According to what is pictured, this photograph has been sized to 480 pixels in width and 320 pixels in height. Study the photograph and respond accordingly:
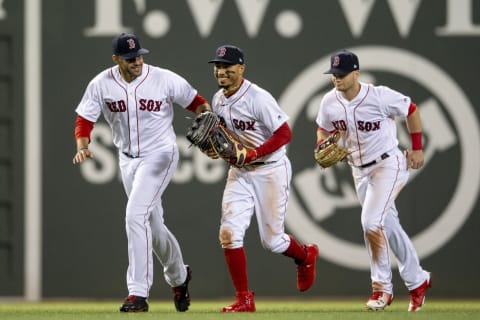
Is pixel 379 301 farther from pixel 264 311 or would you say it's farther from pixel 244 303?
pixel 244 303

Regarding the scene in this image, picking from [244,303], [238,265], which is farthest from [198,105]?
[244,303]

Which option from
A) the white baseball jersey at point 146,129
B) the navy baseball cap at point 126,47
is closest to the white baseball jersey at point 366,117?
the white baseball jersey at point 146,129

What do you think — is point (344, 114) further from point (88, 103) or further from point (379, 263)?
Answer: point (88, 103)

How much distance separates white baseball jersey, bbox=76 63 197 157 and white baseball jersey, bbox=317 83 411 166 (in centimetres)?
110

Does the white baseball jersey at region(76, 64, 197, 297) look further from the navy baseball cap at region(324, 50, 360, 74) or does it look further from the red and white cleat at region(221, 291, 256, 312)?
the navy baseball cap at region(324, 50, 360, 74)

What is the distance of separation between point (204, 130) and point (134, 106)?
1.84 ft

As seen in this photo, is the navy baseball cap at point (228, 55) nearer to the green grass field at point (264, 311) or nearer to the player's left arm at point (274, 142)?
the player's left arm at point (274, 142)

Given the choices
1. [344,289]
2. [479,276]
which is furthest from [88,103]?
[479,276]

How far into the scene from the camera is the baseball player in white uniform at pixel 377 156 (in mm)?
8125

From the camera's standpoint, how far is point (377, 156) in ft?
27.1

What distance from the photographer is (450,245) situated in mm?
10148

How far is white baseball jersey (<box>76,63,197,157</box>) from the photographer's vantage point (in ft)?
26.6

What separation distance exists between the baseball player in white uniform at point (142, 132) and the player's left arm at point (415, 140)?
143 centimetres

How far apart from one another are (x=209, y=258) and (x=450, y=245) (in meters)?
2.03
